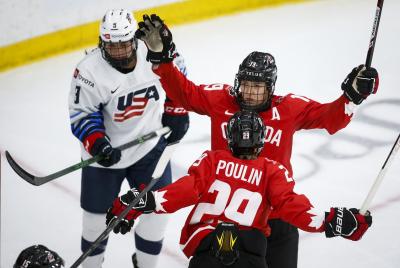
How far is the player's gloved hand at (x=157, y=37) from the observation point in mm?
2986

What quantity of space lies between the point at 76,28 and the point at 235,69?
135 cm

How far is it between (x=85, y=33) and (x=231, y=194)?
4.18 m

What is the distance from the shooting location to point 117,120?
11.4 feet

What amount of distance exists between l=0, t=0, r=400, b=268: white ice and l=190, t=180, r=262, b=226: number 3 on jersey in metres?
1.38

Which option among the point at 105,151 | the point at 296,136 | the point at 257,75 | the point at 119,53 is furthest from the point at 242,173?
the point at 296,136

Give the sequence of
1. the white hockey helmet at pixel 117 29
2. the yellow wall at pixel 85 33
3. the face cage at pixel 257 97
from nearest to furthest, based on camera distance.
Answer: the face cage at pixel 257 97 → the white hockey helmet at pixel 117 29 → the yellow wall at pixel 85 33

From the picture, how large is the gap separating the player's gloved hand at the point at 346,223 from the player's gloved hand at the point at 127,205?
1.90 feet

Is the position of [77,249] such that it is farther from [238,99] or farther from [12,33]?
[12,33]

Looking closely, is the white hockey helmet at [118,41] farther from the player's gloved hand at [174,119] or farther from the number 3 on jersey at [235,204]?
the number 3 on jersey at [235,204]

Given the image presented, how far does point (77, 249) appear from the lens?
4027 mm

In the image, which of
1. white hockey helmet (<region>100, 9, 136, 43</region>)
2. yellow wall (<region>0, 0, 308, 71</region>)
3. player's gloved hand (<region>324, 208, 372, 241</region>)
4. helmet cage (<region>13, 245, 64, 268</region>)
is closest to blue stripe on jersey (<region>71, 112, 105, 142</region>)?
white hockey helmet (<region>100, 9, 136, 43</region>)

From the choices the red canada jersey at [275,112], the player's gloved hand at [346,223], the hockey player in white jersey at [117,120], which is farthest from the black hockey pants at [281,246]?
the hockey player in white jersey at [117,120]

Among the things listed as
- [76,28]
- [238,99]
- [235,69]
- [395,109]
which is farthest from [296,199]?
[76,28]

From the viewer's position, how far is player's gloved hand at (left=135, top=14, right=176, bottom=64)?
2986 millimetres
